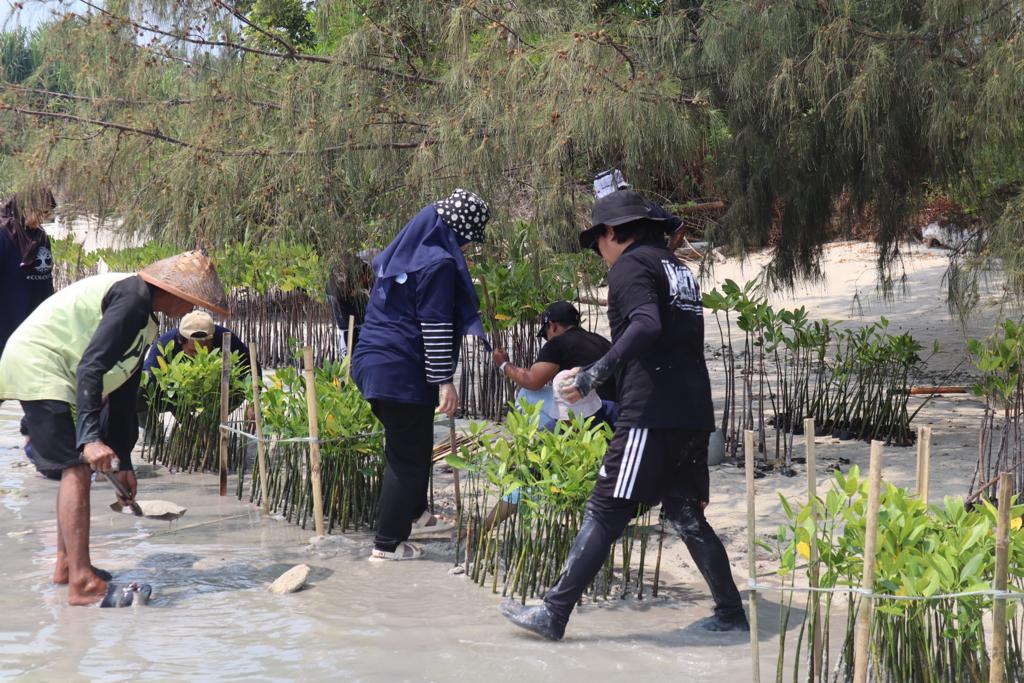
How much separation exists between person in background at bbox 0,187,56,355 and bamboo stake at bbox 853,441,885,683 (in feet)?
16.4

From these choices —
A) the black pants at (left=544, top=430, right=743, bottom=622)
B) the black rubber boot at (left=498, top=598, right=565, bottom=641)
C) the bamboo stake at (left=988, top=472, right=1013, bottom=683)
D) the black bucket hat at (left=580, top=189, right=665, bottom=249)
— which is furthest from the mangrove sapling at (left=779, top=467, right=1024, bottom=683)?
the black bucket hat at (left=580, top=189, right=665, bottom=249)

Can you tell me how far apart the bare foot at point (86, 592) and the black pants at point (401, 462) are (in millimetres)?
1107

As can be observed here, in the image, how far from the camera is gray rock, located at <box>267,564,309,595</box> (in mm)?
4457

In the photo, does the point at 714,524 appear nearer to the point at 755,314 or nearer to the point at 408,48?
the point at 755,314

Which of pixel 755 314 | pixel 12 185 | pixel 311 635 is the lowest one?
pixel 311 635

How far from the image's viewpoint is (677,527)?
154 inches

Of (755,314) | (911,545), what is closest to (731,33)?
(755,314)

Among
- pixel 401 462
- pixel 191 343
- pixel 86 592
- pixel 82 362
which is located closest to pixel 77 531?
pixel 86 592

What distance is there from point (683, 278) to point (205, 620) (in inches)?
81.4

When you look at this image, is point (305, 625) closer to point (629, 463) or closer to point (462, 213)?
point (629, 463)

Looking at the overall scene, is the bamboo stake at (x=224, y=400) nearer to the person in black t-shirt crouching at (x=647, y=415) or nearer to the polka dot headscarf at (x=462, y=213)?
the polka dot headscarf at (x=462, y=213)

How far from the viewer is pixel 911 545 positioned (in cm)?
294

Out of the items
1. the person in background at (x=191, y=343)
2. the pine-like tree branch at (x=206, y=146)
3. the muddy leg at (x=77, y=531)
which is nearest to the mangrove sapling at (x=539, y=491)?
the muddy leg at (x=77, y=531)

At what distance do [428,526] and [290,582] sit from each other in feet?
3.23
